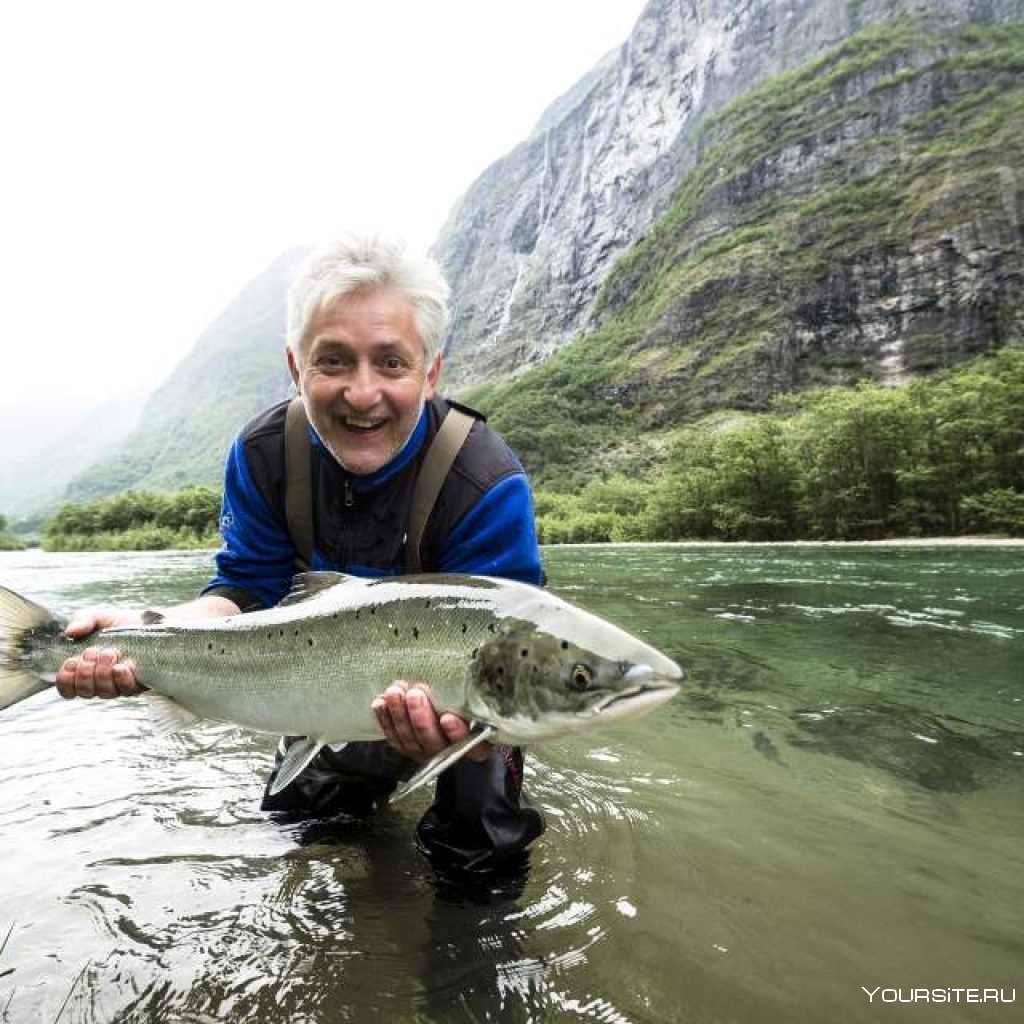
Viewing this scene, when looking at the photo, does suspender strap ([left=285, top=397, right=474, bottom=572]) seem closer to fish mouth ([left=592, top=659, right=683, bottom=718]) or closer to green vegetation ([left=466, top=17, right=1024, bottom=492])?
fish mouth ([left=592, top=659, right=683, bottom=718])

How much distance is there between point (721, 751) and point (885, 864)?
173cm

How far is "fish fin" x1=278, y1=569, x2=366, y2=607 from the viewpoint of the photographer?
2783 mm

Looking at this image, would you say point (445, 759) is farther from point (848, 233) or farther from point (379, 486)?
point (848, 233)

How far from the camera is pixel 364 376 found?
9.41ft

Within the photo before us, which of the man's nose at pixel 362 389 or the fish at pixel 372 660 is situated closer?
the fish at pixel 372 660

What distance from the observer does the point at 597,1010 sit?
218 cm

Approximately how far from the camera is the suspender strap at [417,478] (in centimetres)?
305

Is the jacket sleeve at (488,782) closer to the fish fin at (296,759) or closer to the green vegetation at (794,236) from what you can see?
the fish fin at (296,759)

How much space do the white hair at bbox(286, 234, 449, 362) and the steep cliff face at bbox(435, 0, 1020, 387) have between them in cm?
12203

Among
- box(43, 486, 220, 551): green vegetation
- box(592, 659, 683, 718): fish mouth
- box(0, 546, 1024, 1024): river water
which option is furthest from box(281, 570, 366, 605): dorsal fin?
box(43, 486, 220, 551): green vegetation

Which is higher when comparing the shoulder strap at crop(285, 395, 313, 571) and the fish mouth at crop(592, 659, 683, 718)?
the shoulder strap at crop(285, 395, 313, 571)

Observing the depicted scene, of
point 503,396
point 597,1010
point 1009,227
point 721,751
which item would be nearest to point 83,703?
point 721,751

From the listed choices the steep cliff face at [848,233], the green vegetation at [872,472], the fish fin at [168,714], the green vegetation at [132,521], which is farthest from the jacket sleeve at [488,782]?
the green vegetation at [132,521]

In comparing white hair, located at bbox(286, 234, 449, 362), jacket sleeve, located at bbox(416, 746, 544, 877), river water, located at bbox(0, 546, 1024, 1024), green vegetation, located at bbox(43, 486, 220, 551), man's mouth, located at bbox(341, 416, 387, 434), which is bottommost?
green vegetation, located at bbox(43, 486, 220, 551)
